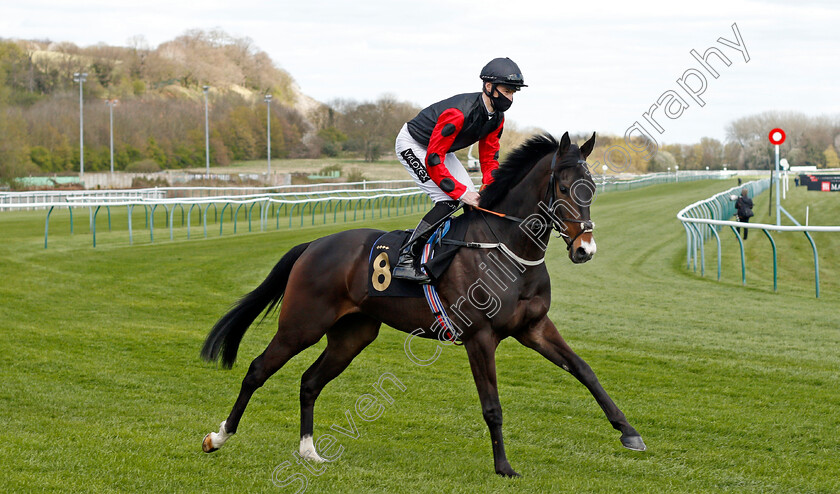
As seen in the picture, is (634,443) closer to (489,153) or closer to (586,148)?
(586,148)

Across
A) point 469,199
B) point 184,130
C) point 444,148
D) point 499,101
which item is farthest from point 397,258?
point 184,130

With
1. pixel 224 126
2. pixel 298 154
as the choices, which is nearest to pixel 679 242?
pixel 298 154

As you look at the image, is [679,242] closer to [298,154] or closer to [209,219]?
[209,219]

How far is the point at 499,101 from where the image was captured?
4.08m

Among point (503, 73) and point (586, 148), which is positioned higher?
point (503, 73)

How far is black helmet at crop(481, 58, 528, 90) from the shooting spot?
399cm

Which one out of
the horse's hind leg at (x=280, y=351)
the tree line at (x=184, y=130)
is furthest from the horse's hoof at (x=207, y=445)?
the tree line at (x=184, y=130)

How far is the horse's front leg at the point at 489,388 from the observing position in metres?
3.74

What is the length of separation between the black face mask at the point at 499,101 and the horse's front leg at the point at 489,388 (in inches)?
45.5

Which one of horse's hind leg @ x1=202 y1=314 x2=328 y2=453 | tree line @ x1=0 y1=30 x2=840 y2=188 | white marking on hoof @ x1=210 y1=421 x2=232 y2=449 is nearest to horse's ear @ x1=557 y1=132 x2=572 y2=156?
horse's hind leg @ x1=202 y1=314 x2=328 y2=453

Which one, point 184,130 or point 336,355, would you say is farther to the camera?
point 184,130

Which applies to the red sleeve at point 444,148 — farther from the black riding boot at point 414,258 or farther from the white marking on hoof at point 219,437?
the white marking on hoof at point 219,437

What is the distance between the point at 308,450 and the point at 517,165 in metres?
1.82

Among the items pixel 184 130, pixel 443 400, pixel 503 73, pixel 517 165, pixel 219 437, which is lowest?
pixel 443 400
